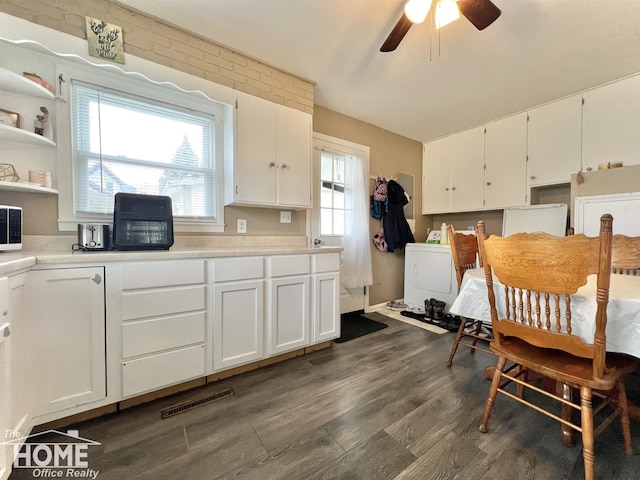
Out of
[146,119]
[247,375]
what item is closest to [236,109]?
[146,119]

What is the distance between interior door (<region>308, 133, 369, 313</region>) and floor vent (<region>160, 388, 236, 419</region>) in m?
1.67

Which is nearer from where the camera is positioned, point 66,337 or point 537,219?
point 66,337

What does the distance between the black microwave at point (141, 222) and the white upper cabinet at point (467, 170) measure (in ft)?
11.6

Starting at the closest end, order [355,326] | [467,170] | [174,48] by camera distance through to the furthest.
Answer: [174,48] < [355,326] < [467,170]

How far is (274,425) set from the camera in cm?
140

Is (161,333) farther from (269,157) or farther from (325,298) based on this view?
(269,157)

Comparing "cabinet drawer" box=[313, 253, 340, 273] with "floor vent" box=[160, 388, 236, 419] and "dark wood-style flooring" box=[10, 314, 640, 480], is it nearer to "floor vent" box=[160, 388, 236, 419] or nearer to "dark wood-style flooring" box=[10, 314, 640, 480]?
"dark wood-style flooring" box=[10, 314, 640, 480]

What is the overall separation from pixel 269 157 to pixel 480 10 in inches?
66.1

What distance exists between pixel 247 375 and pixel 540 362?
1764mm

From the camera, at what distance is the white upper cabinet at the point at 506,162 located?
3014 millimetres

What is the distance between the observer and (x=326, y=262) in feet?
7.47

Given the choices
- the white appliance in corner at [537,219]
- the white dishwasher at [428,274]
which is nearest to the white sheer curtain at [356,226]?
the white dishwasher at [428,274]

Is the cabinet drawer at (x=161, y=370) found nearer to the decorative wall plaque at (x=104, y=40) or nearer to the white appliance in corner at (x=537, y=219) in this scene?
the decorative wall plaque at (x=104, y=40)

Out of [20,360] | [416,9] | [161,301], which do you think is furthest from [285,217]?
[20,360]
